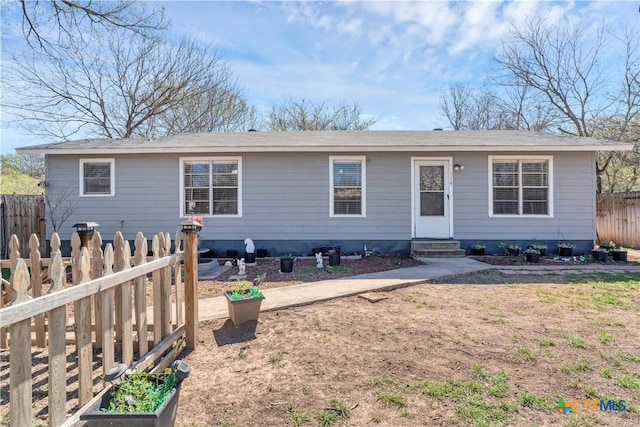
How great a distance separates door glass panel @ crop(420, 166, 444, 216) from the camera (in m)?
8.63

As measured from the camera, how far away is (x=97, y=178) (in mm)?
8672

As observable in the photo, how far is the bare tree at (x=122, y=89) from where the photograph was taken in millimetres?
13836

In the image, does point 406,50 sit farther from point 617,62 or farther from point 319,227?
point 617,62

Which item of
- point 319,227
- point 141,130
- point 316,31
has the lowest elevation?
point 319,227

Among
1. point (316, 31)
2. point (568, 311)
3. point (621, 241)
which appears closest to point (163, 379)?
point (568, 311)

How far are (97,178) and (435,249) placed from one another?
356 inches

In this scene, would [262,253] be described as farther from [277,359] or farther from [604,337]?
[604,337]

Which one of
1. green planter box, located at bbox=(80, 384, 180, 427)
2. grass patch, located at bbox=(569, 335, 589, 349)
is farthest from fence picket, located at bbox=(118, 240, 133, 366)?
grass patch, located at bbox=(569, 335, 589, 349)

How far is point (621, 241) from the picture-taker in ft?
35.2

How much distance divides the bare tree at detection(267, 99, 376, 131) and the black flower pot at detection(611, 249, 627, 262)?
1438 cm

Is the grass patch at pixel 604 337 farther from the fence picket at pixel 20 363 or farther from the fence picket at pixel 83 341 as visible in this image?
the fence picket at pixel 20 363

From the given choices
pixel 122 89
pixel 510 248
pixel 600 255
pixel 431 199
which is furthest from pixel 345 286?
pixel 122 89

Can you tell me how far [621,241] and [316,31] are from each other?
12.0 meters

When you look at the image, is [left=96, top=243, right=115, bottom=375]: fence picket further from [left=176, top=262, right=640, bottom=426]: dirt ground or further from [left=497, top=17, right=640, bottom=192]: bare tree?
[left=497, top=17, right=640, bottom=192]: bare tree
